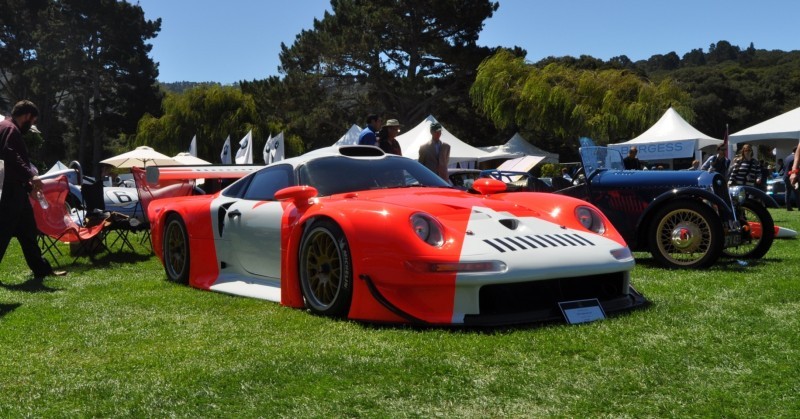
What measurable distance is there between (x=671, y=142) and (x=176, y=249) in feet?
69.3

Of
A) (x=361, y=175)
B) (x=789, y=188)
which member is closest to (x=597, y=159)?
(x=361, y=175)

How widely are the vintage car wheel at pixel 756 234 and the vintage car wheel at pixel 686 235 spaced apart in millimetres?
654

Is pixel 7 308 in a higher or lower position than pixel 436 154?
lower

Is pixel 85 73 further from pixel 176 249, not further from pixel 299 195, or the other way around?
pixel 299 195

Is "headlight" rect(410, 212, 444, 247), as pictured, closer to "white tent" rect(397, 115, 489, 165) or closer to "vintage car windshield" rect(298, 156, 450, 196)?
"vintage car windshield" rect(298, 156, 450, 196)

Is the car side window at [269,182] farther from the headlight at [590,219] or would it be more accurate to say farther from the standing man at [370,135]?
the standing man at [370,135]

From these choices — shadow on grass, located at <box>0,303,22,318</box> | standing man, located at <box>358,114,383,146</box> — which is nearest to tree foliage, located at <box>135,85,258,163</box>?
standing man, located at <box>358,114,383,146</box>

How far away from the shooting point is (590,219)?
5160 mm

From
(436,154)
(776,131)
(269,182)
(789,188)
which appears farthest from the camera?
(776,131)

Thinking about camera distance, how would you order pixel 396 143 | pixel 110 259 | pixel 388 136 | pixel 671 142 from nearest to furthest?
pixel 110 259
pixel 388 136
pixel 396 143
pixel 671 142

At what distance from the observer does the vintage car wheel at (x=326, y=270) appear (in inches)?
181

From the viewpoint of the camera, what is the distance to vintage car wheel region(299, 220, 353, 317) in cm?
460

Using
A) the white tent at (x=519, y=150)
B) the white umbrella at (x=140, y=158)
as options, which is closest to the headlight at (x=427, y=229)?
the white umbrella at (x=140, y=158)

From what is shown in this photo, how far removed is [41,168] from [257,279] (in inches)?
1386
